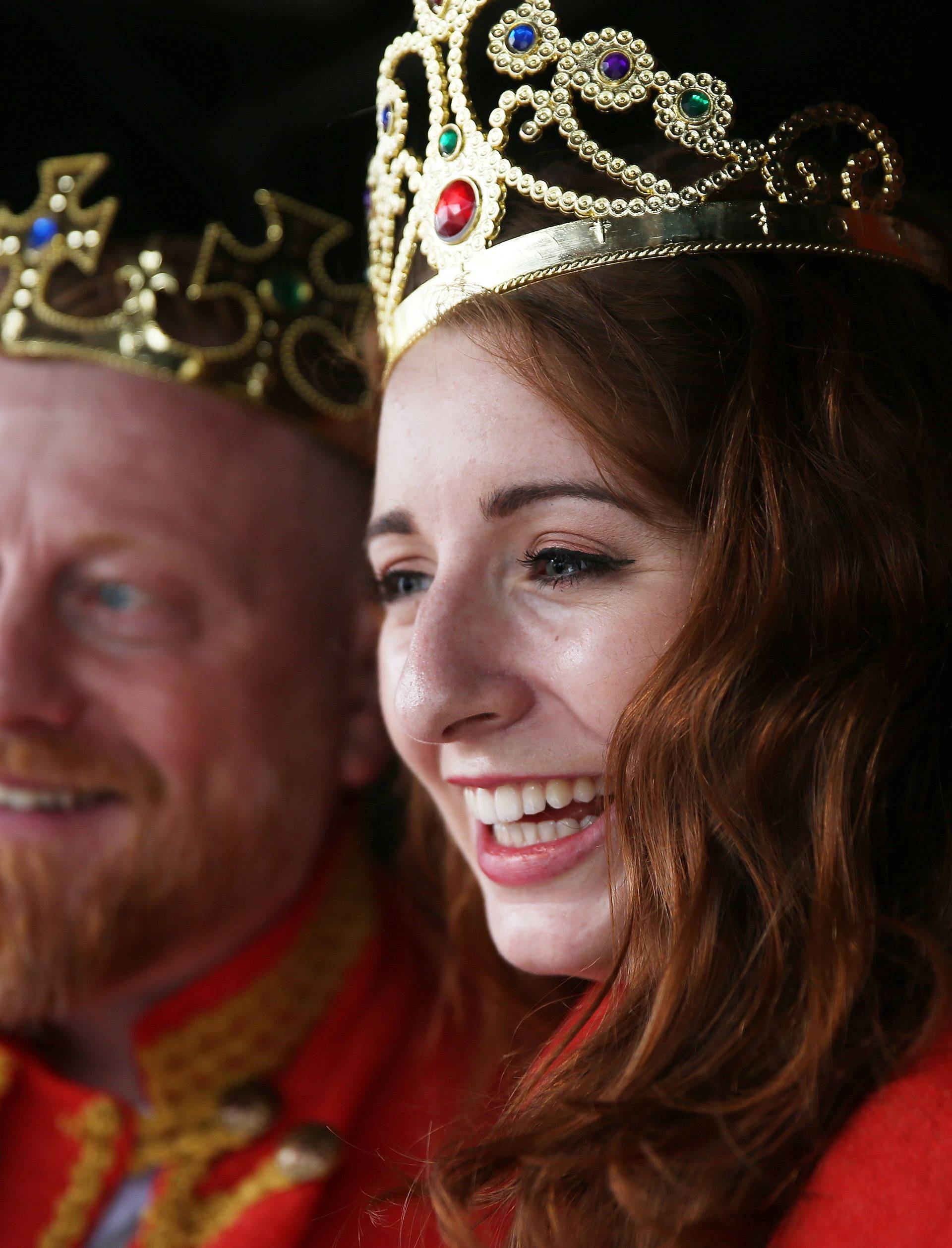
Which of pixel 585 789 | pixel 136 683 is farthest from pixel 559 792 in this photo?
pixel 136 683

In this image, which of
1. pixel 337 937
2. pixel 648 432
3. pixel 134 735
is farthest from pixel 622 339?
pixel 337 937

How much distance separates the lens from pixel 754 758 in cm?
99

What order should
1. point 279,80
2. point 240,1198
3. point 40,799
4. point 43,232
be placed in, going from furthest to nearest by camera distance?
point 279,80 → point 43,232 → point 40,799 → point 240,1198

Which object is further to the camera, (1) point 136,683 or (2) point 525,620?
(1) point 136,683

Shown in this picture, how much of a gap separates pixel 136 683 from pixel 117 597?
5.0 inches

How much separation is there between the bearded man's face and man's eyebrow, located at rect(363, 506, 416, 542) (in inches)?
17.6

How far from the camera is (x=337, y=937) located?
1.74 m

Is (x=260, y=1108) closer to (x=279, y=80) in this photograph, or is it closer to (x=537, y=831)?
(x=537, y=831)

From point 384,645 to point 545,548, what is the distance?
1.08ft

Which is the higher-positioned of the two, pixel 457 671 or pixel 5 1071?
pixel 457 671

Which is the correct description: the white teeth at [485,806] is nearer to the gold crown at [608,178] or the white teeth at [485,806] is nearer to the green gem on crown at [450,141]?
the gold crown at [608,178]

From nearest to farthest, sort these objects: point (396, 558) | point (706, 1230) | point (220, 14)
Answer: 1. point (706, 1230)
2. point (396, 558)
3. point (220, 14)

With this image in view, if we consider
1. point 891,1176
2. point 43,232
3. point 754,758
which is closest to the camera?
point 891,1176

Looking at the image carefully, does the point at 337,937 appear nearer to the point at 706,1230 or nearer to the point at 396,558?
the point at 396,558
